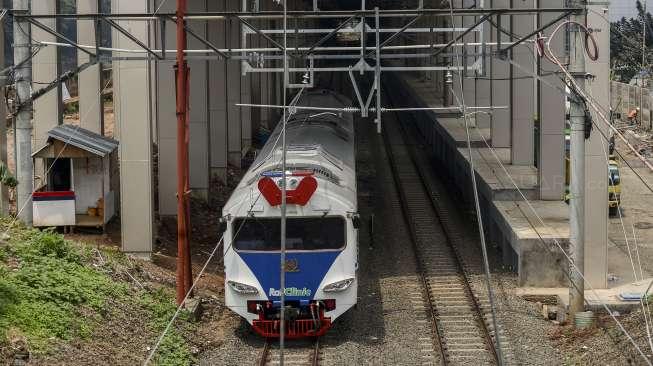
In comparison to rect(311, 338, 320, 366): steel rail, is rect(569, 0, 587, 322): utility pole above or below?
above

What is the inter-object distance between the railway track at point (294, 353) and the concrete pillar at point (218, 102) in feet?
→ 46.0

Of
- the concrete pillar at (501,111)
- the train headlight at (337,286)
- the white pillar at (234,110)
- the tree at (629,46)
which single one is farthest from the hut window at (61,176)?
the tree at (629,46)

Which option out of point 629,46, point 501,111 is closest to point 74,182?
point 501,111

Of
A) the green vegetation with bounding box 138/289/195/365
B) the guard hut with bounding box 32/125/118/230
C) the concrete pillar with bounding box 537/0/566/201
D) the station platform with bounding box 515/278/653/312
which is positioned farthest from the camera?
the concrete pillar with bounding box 537/0/566/201

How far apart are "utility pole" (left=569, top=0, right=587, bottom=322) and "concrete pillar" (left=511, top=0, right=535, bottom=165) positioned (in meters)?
9.29

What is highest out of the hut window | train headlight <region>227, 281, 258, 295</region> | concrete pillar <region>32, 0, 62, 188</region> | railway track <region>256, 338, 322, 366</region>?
concrete pillar <region>32, 0, 62, 188</region>

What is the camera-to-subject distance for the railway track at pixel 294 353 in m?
13.2

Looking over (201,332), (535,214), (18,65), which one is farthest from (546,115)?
(18,65)

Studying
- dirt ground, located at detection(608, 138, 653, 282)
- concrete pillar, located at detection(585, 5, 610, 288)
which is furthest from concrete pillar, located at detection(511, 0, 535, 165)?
concrete pillar, located at detection(585, 5, 610, 288)

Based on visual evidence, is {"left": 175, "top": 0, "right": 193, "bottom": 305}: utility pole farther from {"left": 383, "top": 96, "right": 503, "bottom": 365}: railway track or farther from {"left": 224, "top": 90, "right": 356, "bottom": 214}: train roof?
{"left": 383, "top": 96, "right": 503, "bottom": 365}: railway track

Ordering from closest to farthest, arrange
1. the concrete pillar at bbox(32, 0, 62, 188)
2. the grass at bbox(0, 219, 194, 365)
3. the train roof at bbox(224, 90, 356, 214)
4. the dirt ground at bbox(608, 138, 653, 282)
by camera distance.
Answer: the grass at bbox(0, 219, 194, 365), the train roof at bbox(224, 90, 356, 214), the dirt ground at bbox(608, 138, 653, 282), the concrete pillar at bbox(32, 0, 62, 188)

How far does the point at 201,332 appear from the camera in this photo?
1448 cm

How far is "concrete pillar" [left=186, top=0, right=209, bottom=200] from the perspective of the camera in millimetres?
24547

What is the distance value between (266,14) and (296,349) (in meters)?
4.93
